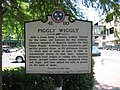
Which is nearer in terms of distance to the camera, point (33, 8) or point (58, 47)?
point (58, 47)

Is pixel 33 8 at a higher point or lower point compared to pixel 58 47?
higher

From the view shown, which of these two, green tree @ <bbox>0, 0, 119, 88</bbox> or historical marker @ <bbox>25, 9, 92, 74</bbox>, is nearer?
historical marker @ <bbox>25, 9, 92, 74</bbox>

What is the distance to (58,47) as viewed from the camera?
5629mm

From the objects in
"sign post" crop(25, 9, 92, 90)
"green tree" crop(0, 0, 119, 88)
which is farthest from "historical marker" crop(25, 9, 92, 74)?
"green tree" crop(0, 0, 119, 88)

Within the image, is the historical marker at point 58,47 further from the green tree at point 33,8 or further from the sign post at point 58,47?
the green tree at point 33,8

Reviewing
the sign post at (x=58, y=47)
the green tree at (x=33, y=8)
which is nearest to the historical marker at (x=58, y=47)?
the sign post at (x=58, y=47)

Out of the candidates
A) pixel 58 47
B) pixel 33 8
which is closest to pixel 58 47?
pixel 58 47

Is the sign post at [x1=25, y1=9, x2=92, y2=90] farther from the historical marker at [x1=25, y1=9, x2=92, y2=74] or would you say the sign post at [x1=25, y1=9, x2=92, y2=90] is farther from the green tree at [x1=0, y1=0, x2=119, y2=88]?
the green tree at [x1=0, y1=0, x2=119, y2=88]

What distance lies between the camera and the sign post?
5625 millimetres

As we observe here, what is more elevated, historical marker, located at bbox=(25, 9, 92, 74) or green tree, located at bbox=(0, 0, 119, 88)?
green tree, located at bbox=(0, 0, 119, 88)

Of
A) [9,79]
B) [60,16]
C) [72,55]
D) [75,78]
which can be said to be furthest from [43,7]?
[75,78]

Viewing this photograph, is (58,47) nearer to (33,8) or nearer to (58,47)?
(58,47)

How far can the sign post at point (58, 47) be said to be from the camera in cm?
562

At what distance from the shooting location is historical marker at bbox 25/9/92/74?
562 centimetres
